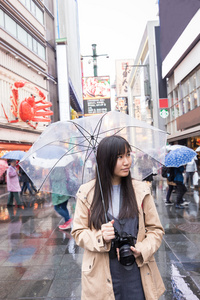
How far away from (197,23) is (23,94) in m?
13.9

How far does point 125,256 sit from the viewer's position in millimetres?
1833

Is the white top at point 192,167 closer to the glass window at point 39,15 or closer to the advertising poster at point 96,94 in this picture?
the glass window at point 39,15

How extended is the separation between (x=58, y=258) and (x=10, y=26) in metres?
20.2

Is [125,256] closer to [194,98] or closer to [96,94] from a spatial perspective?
[194,98]

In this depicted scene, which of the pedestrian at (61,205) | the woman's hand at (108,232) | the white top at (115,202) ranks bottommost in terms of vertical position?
the pedestrian at (61,205)

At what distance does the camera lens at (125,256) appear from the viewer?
6.03 ft

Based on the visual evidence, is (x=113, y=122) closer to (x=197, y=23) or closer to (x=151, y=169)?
(x=151, y=169)

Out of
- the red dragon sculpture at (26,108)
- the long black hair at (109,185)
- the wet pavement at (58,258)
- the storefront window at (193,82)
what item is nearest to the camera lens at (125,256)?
the long black hair at (109,185)

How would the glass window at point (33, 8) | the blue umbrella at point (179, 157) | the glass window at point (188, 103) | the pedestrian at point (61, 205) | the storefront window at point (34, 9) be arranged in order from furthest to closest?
the glass window at point (33, 8) < the storefront window at point (34, 9) < the glass window at point (188, 103) < the blue umbrella at point (179, 157) < the pedestrian at point (61, 205)

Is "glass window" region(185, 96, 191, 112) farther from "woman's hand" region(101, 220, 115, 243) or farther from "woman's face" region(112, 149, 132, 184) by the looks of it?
"woman's hand" region(101, 220, 115, 243)

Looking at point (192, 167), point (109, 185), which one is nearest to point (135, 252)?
point (109, 185)

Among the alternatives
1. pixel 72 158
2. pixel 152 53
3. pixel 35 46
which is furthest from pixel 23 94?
pixel 72 158

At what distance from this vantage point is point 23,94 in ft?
74.5

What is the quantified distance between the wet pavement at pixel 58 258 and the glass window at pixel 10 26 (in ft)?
54.9
